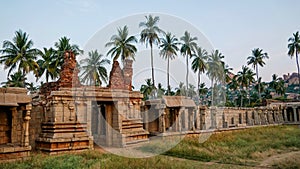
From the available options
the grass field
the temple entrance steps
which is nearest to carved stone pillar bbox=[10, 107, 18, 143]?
the grass field

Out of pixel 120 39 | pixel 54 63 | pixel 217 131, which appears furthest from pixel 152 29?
pixel 217 131

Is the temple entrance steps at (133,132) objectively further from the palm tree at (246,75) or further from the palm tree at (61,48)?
the palm tree at (246,75)

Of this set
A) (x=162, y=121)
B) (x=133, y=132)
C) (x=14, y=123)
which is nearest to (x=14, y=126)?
(x=14, y=123)

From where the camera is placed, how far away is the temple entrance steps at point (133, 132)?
14.5 metres

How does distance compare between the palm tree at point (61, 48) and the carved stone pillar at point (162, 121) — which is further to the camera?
the palm tree at point (61, 48)

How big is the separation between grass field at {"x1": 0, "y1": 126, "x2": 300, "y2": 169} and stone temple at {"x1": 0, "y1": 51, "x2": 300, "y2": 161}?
1088 millimetres

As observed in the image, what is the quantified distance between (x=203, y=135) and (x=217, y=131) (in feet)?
7.50

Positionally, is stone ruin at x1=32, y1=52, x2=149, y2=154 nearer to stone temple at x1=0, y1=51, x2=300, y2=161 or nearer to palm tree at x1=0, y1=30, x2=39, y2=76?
stone temple at x1=0, y1=51, x2=300, y2=161

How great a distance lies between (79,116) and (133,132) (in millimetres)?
3606

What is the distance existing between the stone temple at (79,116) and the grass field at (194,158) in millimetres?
1088

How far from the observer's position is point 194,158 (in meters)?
11.6

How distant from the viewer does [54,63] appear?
100ft

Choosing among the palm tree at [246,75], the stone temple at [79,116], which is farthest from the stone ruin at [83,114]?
the palm tree at [246,75]

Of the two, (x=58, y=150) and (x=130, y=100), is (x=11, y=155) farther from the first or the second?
(x=130, y=100)
